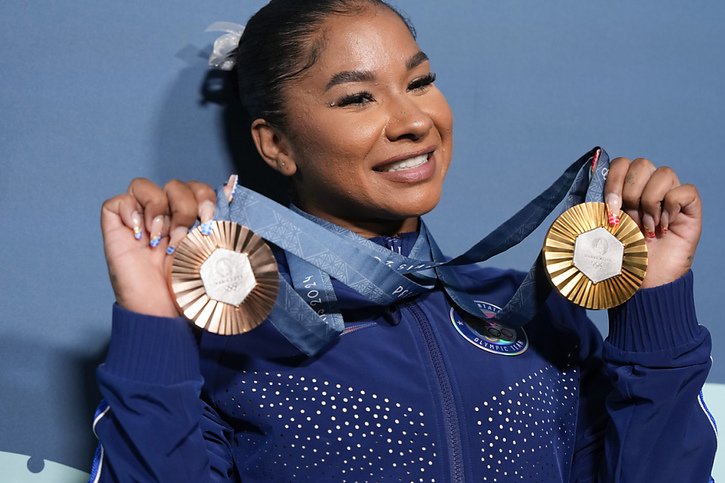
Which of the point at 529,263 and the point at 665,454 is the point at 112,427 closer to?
the point at 665,454

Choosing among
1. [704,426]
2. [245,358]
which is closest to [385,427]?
[245,358]

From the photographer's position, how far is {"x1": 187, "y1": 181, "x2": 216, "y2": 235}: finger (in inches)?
53.5

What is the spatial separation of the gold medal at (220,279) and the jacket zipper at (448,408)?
29 centimetres

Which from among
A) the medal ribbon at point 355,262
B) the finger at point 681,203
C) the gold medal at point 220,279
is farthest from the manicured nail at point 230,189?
the finger at point 681,203

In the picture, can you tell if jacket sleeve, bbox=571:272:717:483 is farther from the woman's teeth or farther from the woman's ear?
the woman's ear

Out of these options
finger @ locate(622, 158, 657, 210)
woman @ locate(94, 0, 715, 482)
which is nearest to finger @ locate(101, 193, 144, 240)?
woman @ locate(94, 0, 715, 482)

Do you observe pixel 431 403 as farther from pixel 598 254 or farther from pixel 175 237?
pixel 175 237

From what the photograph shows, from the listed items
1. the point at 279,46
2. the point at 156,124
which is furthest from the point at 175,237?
the point at 156,124

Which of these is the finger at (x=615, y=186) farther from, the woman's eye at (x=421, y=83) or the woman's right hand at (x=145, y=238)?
the woman's right hand at (x=145, y=238)

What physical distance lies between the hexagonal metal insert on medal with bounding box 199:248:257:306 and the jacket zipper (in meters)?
0.31

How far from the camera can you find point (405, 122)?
150 centimetres

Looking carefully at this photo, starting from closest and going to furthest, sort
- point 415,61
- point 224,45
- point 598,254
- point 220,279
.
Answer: point 220,279 < point 598,254 < point 415,61 < point 224,45

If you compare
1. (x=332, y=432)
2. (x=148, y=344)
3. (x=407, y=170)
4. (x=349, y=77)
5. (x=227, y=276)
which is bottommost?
(x=332, y=432)

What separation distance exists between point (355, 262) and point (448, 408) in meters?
0.23
